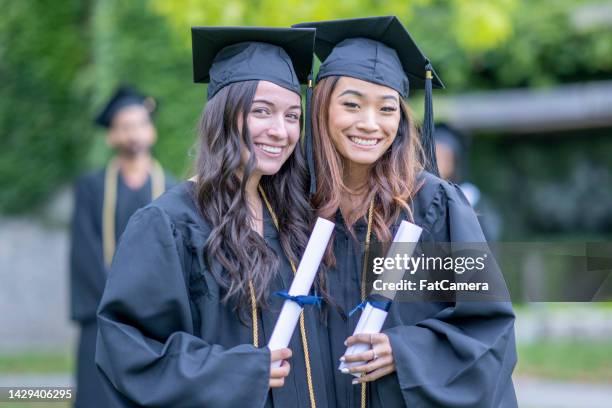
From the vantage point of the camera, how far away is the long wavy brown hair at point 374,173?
10.5ft

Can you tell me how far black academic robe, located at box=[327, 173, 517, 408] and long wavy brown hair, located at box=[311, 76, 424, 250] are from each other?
0.17 feet

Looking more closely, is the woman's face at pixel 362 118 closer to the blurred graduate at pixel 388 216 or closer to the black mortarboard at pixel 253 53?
the blurred graduate at pixel 388 216

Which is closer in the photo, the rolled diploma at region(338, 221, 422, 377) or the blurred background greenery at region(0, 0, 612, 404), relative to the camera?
the rolled diploma at region(338, 221, 422, 377)

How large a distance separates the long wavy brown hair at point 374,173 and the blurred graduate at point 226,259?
0.07 metres

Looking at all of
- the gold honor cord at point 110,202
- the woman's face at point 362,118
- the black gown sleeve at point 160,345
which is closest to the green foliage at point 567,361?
the gold honor cord at point 110,202

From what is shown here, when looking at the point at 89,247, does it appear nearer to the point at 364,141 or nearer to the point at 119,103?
the point at 119,103

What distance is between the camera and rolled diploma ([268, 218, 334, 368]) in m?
2.90

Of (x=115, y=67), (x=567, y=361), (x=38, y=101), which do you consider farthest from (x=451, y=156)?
(x=38, y=101)

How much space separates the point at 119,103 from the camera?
635cm

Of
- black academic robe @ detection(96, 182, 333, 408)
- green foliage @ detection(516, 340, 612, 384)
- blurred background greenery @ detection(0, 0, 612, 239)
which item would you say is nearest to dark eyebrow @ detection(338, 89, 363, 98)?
black academic robe @ detection(96, 182, 333, 408)

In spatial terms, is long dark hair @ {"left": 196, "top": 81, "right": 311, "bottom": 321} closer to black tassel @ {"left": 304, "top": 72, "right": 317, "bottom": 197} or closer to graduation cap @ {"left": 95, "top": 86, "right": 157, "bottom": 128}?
black tassel @ {"left": 304, "top": 72, "right": 317, "bottom": 197}

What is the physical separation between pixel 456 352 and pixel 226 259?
0.77m

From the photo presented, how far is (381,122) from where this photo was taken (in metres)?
3.21

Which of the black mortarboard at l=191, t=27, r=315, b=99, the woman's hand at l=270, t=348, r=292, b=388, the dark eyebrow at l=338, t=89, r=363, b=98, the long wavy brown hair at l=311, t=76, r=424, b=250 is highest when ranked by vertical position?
the black mortarboard at l=191, t=27, r=315, b=99
